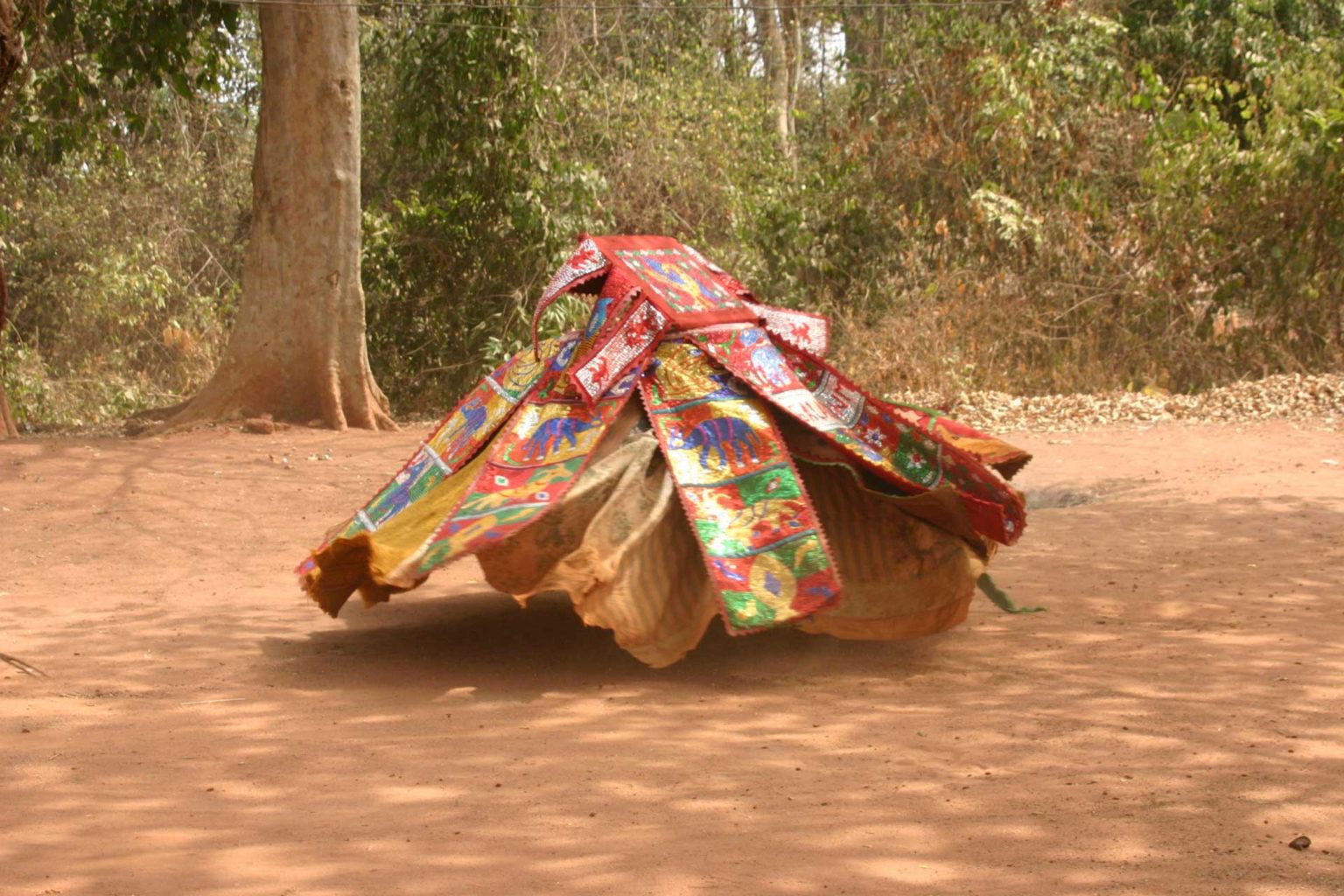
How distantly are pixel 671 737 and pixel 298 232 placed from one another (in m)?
6.83

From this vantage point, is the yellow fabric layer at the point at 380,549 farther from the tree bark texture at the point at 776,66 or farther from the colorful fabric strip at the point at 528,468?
the tree bark texture at the point at 776,66

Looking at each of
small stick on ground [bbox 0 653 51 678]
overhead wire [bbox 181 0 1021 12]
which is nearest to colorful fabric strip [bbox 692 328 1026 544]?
small stick on ground [bbox 0 653 51 678]

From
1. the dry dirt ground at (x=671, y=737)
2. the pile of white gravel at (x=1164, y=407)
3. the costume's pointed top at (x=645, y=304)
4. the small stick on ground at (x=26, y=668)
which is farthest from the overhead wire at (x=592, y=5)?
the small stick on ground at (x=26, y=668)

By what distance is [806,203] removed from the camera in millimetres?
13781

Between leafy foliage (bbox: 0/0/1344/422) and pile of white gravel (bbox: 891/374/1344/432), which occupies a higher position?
leafy foliage (bbox: 0/0/1344/422)

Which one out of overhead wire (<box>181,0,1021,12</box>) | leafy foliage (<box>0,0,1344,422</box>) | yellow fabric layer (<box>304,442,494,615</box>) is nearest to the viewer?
yellow fabric layer (<box>304,442,494,615</box>)

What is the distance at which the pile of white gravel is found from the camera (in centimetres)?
978

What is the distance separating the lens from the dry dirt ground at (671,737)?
2.90m

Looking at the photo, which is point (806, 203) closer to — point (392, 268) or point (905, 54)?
point (905, 54)

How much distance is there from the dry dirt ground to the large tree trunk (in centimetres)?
311

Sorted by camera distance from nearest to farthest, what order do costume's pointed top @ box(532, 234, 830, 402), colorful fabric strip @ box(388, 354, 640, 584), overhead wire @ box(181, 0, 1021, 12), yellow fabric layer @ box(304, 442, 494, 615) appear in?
colorful fabric strip @ box(388, 354, 640, 584), yellow fabric layer @ box(304, 442, 494, 615), costume's pointed top @ box(532, 234, 830, 402), overhead wire @ box(181, 0, 1021, 12)

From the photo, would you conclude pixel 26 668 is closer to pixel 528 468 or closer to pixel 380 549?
pixel 380 549

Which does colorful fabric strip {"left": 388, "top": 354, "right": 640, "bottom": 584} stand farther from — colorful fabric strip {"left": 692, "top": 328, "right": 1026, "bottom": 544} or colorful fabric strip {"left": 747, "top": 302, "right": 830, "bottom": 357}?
colorful fabric strip {"left": 747, "top": 302, "right": 830, "bottom": 357}

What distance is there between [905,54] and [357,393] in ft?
21.4
